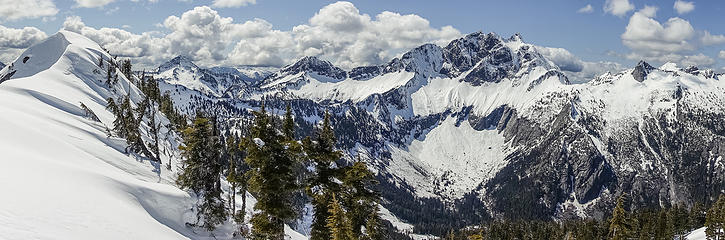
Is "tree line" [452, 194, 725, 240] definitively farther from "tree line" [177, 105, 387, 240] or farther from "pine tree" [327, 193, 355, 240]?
"pine tree" [327, 193, 355, 240]

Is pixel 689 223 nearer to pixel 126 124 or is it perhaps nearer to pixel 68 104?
pixel 126 124

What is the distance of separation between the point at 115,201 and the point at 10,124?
1812 cm

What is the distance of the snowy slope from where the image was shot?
62.6 ft

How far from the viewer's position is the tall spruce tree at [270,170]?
27.5 meters

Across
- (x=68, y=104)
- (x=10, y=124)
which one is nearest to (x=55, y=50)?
(x=68, y=104)

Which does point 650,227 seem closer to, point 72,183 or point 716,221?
point 716,221

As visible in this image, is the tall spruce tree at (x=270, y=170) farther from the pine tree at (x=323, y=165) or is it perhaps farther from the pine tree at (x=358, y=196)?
the pine tree at (x=358, y=196)

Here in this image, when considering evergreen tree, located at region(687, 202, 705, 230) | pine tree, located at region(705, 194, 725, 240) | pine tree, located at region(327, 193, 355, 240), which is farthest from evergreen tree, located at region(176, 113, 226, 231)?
evergreen tree, located at region(687, 202, 705, 230)

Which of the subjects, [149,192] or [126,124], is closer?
[149,192]

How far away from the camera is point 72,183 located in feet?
81.7

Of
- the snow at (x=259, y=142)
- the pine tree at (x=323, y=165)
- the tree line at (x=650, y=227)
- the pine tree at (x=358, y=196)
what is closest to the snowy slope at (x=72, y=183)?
the snow at (x=259, y=142)

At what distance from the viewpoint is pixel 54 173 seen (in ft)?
84.1

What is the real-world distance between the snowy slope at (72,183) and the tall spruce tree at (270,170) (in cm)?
571

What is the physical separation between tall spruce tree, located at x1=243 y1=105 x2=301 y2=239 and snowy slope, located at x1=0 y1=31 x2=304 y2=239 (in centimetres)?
571
